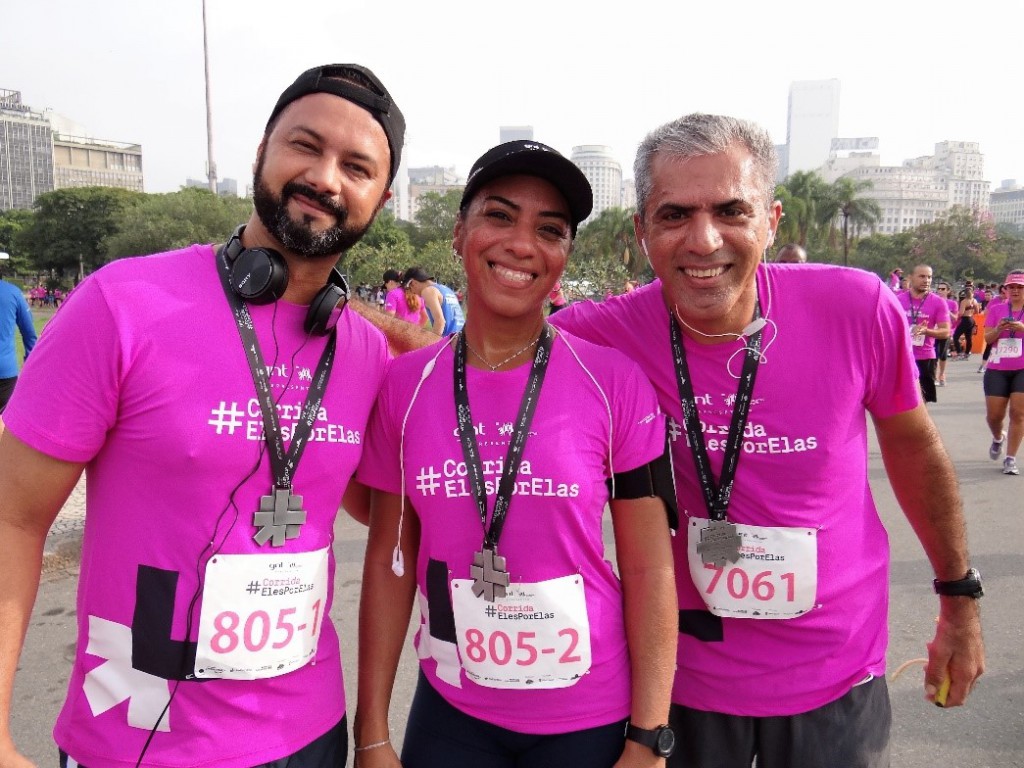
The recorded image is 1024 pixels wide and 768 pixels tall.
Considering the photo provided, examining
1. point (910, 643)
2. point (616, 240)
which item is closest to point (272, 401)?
point (910, 643)

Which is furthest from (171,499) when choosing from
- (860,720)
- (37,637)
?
(37,637)

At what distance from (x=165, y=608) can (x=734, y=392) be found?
1515mm

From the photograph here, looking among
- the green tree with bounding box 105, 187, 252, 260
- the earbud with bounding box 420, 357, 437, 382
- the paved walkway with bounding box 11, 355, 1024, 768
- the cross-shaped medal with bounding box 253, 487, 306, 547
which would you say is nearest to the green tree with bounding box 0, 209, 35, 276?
the green tree with bounding box 105, 187, 252, 260

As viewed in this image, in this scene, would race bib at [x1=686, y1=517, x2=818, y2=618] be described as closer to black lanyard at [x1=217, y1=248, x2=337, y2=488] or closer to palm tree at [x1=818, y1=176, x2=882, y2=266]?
black lanyard at [x1=217, y1=248, x2=337, y2=488]

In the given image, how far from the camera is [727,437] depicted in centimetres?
196

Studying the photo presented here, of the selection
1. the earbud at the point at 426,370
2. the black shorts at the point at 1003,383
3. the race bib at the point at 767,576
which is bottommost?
the black shorts at the point at 1003,383

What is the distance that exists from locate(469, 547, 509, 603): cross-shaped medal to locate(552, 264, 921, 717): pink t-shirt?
589 millimetres

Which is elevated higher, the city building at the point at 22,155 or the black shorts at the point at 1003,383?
the city building at the point at 22,155

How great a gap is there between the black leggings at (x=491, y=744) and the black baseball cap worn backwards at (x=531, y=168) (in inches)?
52.0

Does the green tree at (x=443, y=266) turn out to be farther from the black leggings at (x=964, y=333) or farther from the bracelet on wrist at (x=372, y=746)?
the bracelet on wrist at (x=372, y=746)

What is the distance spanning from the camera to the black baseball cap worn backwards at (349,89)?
189cm

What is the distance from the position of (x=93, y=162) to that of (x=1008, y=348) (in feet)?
453

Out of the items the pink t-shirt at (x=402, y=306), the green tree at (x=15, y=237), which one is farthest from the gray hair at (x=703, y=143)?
the green tree at (x=15, y=237)

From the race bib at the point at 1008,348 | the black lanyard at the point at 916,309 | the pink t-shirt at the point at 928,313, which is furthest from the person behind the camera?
the black lanyard at the point at 916,309
